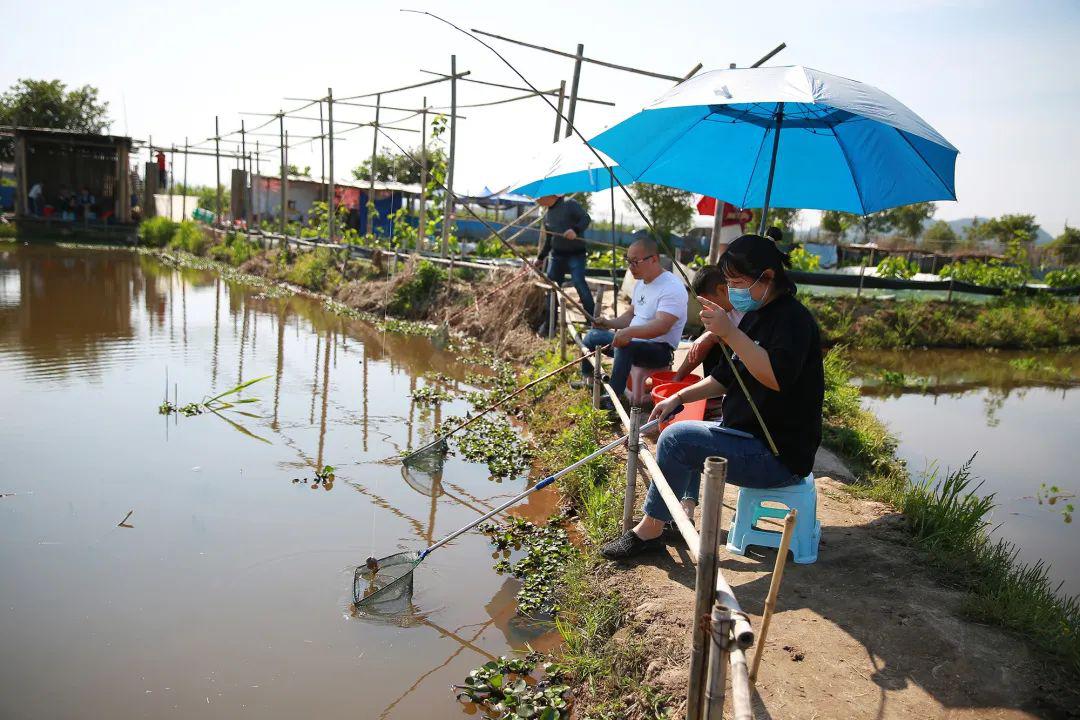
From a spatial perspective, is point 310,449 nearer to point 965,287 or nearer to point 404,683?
point 404,683

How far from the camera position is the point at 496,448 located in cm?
630

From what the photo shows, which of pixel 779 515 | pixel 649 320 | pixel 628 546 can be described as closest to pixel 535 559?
pixel 628 546

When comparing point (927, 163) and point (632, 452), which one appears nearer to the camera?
point (632, 452)

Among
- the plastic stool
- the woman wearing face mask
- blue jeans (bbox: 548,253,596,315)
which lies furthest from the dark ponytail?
blue jeans (bbox: 548,253,596,315)

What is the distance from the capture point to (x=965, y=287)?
1449cm

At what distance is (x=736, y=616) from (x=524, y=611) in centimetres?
211

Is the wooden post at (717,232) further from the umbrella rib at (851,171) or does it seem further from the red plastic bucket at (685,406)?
the red plastic bucket at (685,406)

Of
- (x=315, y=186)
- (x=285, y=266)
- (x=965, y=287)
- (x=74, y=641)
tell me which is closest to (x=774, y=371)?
(x=74, y=641)

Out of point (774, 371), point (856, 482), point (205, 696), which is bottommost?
point (205, 696)

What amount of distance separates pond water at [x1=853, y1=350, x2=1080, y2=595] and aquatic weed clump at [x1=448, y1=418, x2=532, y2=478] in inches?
127

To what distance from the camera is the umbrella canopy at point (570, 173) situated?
6453 millimetres

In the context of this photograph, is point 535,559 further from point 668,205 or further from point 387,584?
point 668,205

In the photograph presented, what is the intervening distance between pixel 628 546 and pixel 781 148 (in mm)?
2998

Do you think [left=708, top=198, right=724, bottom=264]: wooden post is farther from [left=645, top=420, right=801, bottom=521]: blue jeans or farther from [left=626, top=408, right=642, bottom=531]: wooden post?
[left=645, top=420, right=801, bottom=521]: blue jeans
